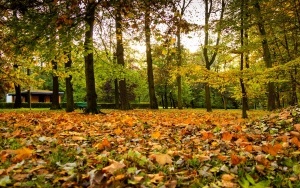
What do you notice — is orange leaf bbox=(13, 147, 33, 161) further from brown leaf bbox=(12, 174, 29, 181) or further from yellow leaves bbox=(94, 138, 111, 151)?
yellow leaves bbox=(94, 138, 111, 151)

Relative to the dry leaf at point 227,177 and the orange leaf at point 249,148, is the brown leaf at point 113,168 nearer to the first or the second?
the dry leaf at point 227,177

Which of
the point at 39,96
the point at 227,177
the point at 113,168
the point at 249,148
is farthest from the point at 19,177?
the point at 39,96

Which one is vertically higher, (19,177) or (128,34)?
(128,34)

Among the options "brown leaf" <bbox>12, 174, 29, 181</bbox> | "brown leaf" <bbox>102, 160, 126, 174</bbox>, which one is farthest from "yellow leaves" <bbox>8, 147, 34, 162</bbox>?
"brown leaf" <bbox>102, 160, 126, 174</bbox>

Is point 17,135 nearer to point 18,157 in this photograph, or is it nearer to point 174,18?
point 18,157

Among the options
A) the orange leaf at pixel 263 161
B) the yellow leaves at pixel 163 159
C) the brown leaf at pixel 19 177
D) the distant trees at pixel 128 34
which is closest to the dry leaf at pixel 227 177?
the orange leaf at pixel 263 161

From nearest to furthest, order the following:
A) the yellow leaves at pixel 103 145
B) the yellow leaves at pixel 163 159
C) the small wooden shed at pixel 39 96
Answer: the yellow leaves at pixel 163 159 < the yellow leaves at pixel 103 145 < the small wooden shed at pixel 39 96

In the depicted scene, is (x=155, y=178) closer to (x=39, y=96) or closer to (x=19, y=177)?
(x=19, y=177)

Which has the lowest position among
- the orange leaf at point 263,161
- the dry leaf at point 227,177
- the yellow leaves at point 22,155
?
the dry leaf at point 227,177

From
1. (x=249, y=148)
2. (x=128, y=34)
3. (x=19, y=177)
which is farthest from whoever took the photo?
(x=128, y=34)

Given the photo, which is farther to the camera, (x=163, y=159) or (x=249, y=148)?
(x=249, y=148)

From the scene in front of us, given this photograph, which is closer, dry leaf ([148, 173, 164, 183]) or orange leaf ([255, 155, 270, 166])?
dry leaf ([148, 173, 164, 183])

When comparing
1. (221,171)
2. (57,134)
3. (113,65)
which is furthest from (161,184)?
(113,65)

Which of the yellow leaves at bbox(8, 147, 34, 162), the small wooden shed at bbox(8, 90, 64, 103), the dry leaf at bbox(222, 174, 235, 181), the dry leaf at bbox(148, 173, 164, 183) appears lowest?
the dry leaf at bbox(222, 174, 235, 181)
